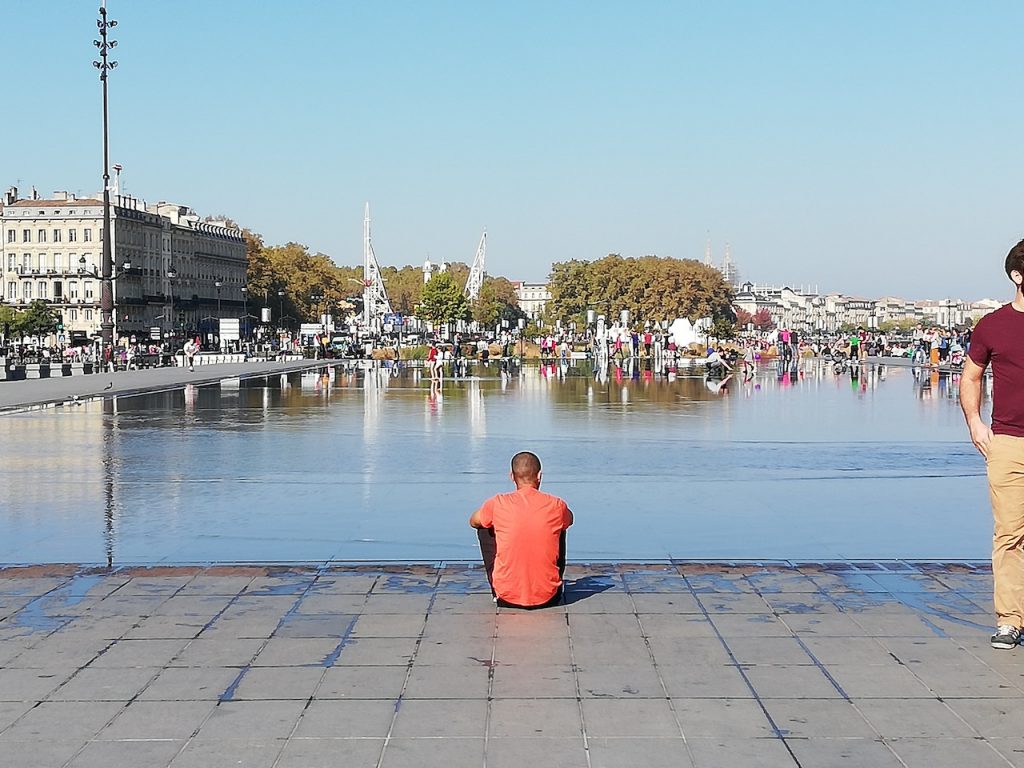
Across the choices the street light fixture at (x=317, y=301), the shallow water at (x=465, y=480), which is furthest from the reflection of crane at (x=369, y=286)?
the shallow water at (x=465, y=480)

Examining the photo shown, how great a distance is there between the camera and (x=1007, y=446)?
661cm

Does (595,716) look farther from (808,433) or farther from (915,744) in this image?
(808,433)

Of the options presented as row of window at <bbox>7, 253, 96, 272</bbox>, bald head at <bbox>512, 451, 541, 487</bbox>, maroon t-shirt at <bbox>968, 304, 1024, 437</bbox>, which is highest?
row of window at <bbox>7, 253, 96, 272</bbox>

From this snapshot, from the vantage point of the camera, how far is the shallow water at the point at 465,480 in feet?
33.5

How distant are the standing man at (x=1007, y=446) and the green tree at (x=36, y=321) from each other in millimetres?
108651

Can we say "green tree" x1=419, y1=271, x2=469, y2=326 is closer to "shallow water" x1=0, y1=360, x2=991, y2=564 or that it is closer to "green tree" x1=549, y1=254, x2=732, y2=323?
"green tree" x1=549, y1=254, x2=732, y2=323

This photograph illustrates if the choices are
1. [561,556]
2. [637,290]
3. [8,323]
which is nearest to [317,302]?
[637,290]

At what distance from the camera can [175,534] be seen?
10766 millimetres

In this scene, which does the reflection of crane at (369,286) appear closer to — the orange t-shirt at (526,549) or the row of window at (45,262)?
the row of window at (45,262)

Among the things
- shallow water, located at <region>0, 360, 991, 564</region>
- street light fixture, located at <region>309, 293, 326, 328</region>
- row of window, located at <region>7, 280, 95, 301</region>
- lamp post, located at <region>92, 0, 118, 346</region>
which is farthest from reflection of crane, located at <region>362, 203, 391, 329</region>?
shallow water, located at <region>0, 360, 991, 564</region>

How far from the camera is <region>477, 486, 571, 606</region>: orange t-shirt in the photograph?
7438 millimetres

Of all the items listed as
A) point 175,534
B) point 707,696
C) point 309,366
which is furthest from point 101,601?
point 309,366

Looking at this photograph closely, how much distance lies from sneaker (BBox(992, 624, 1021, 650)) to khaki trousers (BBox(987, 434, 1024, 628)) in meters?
0.03

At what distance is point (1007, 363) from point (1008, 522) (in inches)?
30.2
